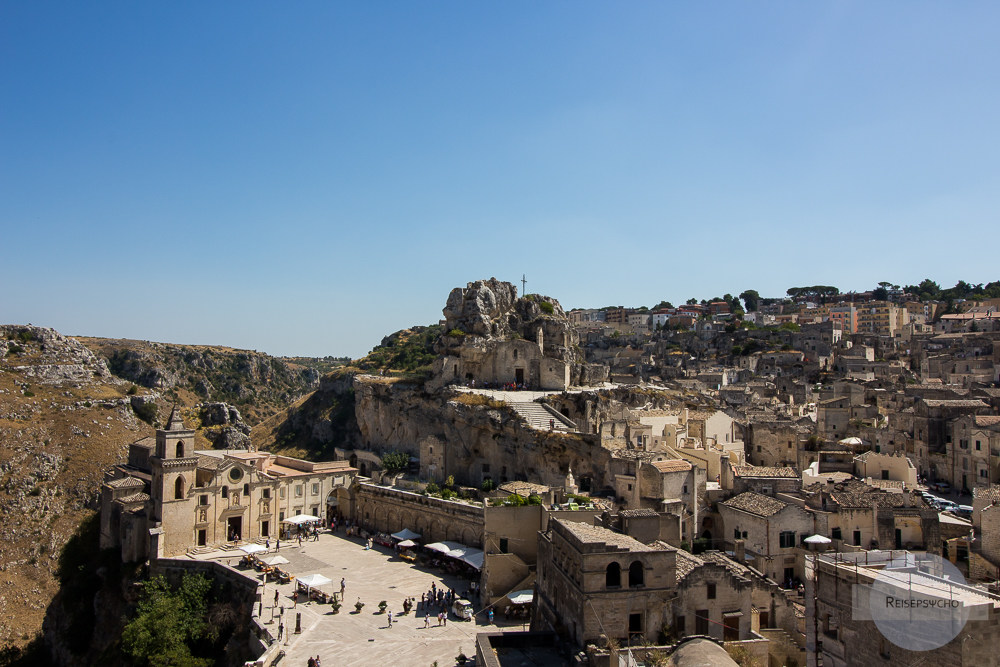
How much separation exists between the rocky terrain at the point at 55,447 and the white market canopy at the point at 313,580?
17.3 meters

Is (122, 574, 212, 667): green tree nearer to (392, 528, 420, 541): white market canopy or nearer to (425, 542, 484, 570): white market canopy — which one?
(392, 528, 420, 541): white market canopy

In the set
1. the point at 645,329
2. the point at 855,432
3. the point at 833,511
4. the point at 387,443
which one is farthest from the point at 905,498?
the point at 645,329

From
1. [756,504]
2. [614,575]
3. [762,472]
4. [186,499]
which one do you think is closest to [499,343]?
[762,472]

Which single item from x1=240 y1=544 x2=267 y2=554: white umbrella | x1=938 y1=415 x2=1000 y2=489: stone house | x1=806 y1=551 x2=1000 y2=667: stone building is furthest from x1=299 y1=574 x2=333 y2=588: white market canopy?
x1=938 y1=415 x2=1000 y2=489: stone house

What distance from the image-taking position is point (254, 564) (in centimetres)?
3412

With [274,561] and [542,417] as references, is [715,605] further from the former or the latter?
[542,417]

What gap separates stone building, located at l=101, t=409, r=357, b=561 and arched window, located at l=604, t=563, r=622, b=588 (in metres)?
25.0

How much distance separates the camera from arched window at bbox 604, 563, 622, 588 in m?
21.7

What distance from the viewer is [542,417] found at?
44281mm

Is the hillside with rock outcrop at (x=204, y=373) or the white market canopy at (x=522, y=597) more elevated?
the hillside with rock outcrop at (x=204, y=373)

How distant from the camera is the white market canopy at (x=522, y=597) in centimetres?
2756

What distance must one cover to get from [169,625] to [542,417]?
2351 centimetres

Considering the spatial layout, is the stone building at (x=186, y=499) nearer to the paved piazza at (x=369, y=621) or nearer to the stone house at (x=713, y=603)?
the paved piazza at (x=369, y=621)

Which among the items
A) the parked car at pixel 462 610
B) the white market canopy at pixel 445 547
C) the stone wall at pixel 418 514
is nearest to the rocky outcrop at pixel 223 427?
the stone wall at pixel 418 514
